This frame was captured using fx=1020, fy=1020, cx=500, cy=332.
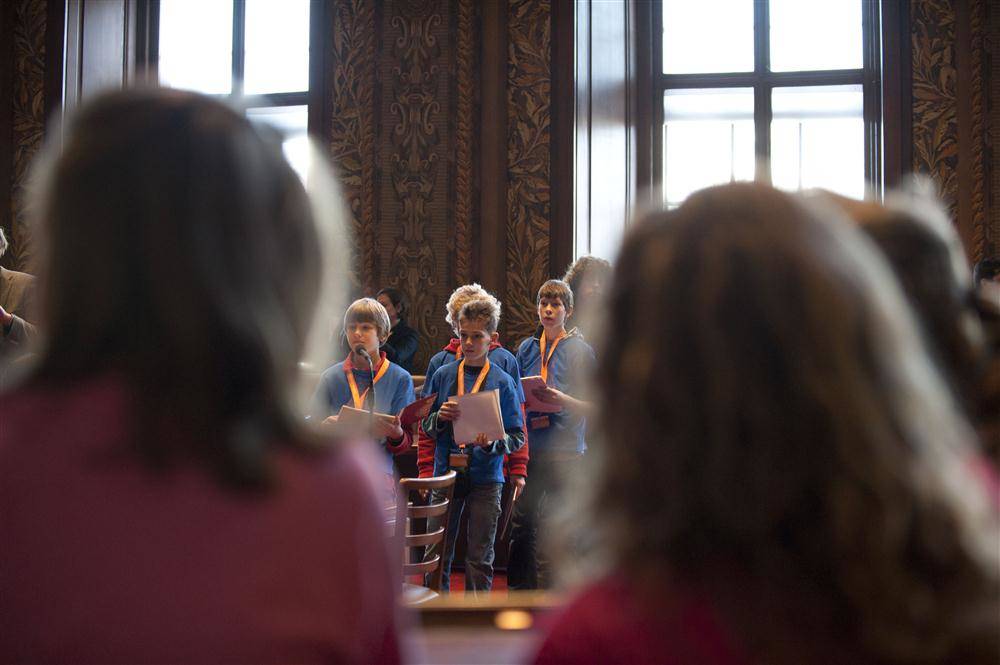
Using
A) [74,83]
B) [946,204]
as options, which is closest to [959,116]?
[946,204]

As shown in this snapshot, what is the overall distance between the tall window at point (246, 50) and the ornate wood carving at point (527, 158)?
6.80 feet

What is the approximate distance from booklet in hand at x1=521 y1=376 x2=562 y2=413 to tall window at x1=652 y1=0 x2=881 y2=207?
12.5 feet

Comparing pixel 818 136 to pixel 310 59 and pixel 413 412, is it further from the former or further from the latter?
pixel 413 412

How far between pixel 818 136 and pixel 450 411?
497 centimetres

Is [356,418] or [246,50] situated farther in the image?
[246,50]

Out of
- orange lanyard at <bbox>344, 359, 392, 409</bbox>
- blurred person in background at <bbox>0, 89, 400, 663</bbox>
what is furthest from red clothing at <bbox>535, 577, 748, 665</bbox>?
orange lanyard at <bbox>344, 359, 392, 409</bbox>

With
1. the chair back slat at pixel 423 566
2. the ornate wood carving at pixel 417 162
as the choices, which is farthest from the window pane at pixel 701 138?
the chair back slat at pixel 423 566

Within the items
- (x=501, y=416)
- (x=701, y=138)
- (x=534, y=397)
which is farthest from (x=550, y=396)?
(x=701, y=138)

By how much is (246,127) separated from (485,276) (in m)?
6.38

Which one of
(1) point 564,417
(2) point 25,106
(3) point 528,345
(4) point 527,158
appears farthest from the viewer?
(2) point 25,106

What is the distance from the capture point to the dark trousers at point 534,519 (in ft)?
17.9

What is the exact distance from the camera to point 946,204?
300 inches

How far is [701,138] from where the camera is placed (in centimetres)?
876

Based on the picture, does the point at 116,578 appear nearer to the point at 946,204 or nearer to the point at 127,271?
the point at 127,271
